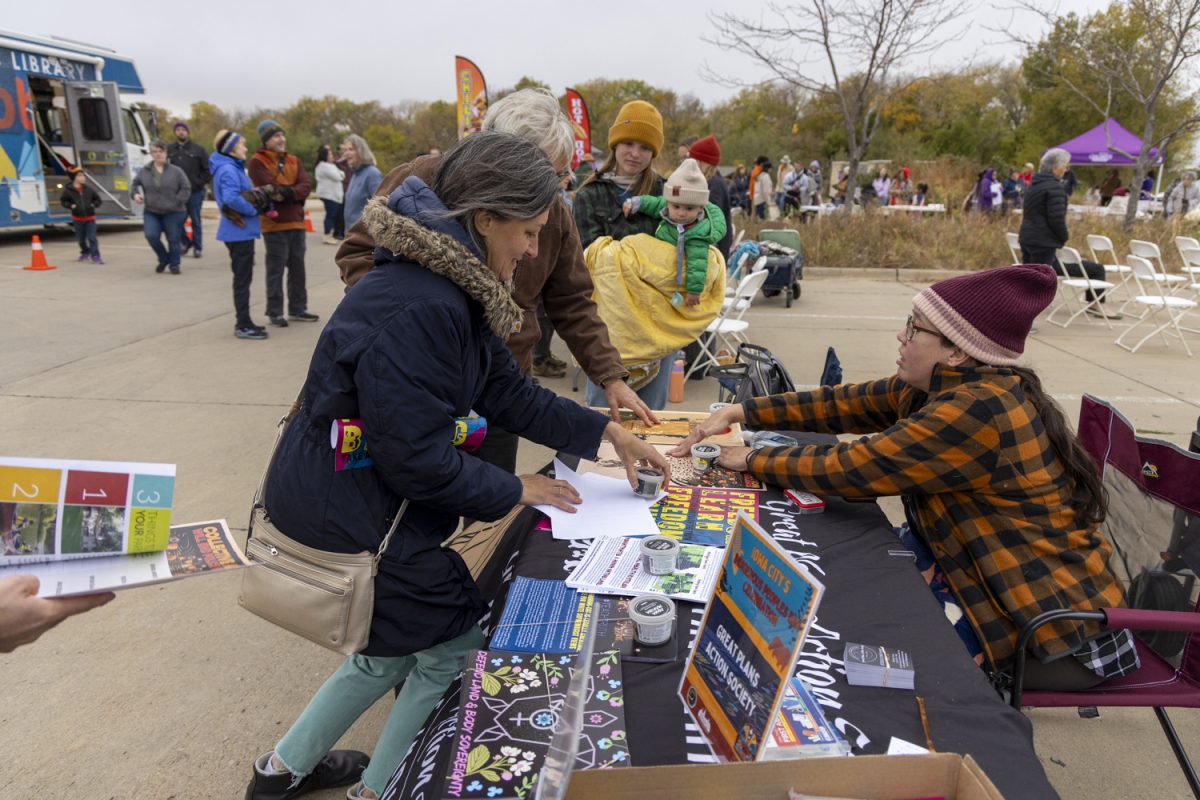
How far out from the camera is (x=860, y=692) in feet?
4.44

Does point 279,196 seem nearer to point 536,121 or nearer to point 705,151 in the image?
point 705,151

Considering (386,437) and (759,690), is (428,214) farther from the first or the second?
(759,690)

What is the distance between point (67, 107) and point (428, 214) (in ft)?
50.8

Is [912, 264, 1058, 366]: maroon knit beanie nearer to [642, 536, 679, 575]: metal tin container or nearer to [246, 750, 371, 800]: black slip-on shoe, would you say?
[642, 536, 679, 575]: metal tin container

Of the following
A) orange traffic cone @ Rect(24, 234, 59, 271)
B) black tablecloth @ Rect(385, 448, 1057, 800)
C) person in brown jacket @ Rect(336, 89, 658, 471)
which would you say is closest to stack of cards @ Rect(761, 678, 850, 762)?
black tablecloth @ Rect(385, 448, 1057, 800)

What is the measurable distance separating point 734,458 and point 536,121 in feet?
3.77

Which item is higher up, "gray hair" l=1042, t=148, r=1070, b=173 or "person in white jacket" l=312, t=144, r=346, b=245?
"gray hair" l=1042, t=148, r=1070, b=173

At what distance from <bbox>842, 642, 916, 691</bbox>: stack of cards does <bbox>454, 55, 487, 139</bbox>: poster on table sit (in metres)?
9.84

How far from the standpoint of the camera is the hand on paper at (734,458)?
225cm

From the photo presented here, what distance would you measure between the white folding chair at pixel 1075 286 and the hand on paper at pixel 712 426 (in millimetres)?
7040

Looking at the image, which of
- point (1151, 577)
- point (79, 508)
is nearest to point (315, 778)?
point (79, 508)

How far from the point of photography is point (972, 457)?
185 cm

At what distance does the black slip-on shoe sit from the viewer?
2.00 m

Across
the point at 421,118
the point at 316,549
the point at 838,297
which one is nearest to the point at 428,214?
the point at 316,549
